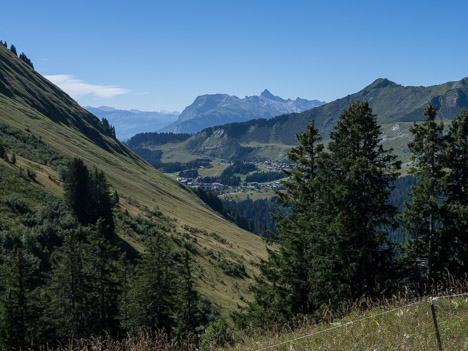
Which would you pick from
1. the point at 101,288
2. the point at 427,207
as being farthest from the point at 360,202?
the point at 101,288

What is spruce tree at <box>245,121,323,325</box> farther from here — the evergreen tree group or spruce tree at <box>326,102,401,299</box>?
the evergreen tree group

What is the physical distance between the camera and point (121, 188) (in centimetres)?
9250

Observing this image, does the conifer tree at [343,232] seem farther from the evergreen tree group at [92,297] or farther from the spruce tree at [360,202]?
the evergreen tree group at [92,297]

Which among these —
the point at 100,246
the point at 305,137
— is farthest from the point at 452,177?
the point at 100,246

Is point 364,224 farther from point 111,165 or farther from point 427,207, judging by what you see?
point 111,165

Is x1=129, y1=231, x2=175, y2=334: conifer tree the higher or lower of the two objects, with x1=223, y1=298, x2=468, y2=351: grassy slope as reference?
lower

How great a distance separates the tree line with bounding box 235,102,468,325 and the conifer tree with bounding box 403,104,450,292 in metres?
0.06

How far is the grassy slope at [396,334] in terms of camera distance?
6762 millimetres

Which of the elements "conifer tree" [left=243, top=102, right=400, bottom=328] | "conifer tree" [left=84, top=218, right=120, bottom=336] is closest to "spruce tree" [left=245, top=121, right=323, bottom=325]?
"conifer tree" [left=243, top=102, right=400, bottom=328]

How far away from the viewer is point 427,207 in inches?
902

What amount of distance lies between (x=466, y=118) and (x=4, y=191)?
179ft

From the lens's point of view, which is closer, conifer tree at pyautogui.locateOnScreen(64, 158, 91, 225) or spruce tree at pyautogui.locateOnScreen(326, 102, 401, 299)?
spruce tree at pyautogui.locateOnScreen(326, 102, 401, 299)

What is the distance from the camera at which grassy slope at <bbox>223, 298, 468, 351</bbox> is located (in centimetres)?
676

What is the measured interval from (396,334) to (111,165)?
117 metres
